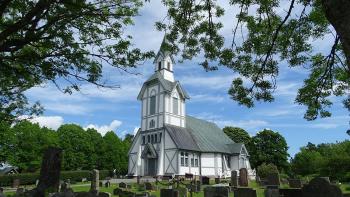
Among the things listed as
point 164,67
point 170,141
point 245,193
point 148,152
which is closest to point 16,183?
point 148,152

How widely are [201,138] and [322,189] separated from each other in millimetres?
41993

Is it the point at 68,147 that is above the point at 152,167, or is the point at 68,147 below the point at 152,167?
above

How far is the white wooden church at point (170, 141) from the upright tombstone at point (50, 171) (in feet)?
105

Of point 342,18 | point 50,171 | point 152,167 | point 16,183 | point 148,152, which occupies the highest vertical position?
point 148,152

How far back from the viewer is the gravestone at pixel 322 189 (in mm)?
10242

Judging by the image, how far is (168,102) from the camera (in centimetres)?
4888

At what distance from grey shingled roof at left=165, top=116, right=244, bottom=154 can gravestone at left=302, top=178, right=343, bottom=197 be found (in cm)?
3418

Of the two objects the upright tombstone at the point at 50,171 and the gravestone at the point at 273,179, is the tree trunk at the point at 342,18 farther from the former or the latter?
the gravestone at the point at 273,179

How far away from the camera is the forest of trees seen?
52031mm

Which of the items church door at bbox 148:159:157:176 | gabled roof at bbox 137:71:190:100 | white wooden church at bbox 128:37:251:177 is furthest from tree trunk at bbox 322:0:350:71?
gabled roof at bbox 137:71:190:100

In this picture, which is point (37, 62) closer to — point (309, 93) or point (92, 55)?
point (92, 55)

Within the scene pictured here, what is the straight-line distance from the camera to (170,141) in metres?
46.0

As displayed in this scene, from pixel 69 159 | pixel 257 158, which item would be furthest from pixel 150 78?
pixel 257 158

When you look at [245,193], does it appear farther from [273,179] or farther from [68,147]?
[68,147]
